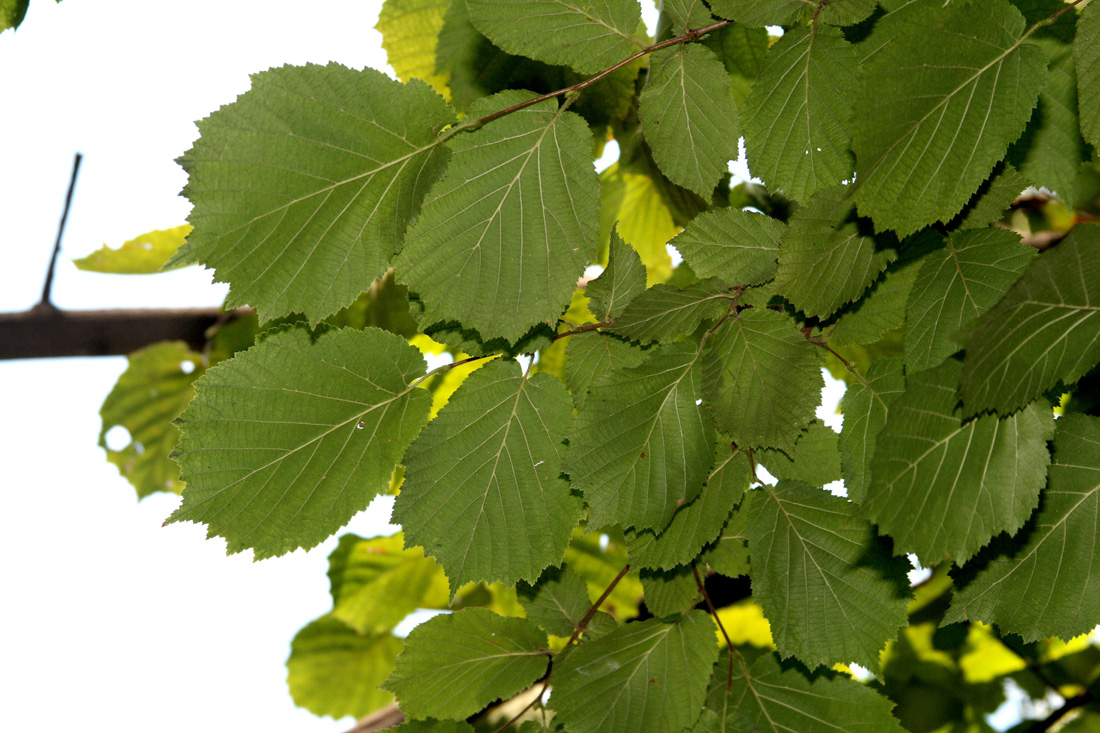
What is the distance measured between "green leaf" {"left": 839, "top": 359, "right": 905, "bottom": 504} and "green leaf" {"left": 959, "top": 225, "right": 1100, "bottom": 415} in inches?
5.0

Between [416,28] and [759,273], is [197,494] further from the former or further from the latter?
[416,28]

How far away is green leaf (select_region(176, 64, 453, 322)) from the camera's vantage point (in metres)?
0.54

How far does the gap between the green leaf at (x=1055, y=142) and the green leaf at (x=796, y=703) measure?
1.34ft

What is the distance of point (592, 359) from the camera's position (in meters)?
0.62

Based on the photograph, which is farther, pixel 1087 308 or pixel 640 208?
pixel 640 208

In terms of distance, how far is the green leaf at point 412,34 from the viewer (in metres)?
1.04

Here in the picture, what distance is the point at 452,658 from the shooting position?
70 centimetres

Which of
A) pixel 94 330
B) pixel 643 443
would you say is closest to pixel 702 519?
pixel 643 443

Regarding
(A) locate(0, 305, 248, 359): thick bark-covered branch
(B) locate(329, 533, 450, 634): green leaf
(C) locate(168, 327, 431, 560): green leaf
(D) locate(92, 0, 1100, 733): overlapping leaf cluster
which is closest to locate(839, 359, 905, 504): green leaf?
(D) locate(92, 0, 1100, 733): overlapping leaf cluster

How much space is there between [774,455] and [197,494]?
43 cm

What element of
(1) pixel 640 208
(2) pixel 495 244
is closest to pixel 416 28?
(1) pixel 640 208

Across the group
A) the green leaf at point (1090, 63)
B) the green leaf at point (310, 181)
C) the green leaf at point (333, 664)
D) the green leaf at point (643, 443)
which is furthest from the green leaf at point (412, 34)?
the green leaf at point (333, 664)

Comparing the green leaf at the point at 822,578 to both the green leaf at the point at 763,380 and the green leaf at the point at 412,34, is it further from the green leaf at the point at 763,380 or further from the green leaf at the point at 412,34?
the green leaf at the point at 412,34


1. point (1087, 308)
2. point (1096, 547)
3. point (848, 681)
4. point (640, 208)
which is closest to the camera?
point (1087, 308)
